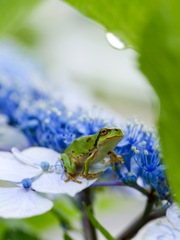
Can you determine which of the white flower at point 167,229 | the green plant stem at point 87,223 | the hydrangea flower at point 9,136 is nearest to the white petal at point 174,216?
the white flower at point 167,229

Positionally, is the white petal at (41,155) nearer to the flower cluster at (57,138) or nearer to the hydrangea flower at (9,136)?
the flower cluster at (57,138)

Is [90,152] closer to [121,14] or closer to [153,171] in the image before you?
[153,171]

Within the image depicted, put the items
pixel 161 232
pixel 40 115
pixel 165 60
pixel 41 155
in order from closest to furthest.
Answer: pixel 165 60 < pixel 161 232 < pixel 41 155 < pixel 40 115

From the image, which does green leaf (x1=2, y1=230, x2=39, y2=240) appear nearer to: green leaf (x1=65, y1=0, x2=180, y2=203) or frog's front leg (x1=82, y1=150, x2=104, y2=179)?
frog's front leg (x1=82, y1=150, x2=104, y2=179)

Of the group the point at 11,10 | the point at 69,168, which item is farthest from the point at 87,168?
the point at 11,10

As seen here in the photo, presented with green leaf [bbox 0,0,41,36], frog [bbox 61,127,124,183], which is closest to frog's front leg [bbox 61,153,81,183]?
frog [bbox 61,127,124,183]

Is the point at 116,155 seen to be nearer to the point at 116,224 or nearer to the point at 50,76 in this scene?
the point at 50,76

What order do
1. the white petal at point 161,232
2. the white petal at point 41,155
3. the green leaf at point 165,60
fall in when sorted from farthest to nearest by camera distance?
the white petal at point 41,155
the white petal at point 161,232
the green leaf at point 165,60
